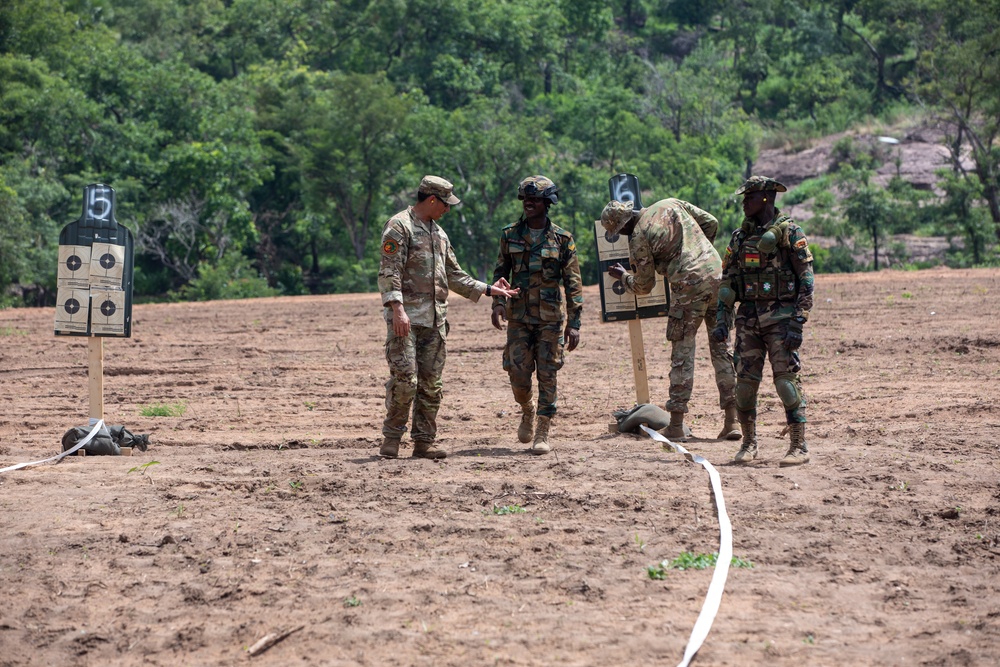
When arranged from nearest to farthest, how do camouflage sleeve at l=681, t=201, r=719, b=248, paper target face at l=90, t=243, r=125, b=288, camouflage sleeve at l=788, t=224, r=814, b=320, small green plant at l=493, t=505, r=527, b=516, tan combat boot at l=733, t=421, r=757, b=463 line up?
small green plant at l=493, t=505, r=527, b=516, camouflage sleeve at l=788, t=224, r=814, b=320, tan combat boot at l=733, t=421, r=757, b=463, paper target face at l=90, t=243, r=125, b=288, camouflage sleeve at l=681, t=201, r=719, b=248

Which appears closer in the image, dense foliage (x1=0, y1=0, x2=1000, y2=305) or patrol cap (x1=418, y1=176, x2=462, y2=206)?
patrol cap (x1=418, y1=176, x2=462, y2=206)

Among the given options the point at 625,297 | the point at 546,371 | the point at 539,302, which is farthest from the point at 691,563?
the point at 625,297

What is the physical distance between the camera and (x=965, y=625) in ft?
18.6

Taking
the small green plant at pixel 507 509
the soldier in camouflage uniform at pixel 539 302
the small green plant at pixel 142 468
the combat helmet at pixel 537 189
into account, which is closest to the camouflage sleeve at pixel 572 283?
the soldier in camouflage uniform at pixel 539 302

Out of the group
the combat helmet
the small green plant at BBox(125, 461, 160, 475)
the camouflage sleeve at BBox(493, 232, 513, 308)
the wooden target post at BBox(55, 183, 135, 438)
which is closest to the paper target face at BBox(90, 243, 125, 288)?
the wooden target post at BBox(55, 183, 135, 438)

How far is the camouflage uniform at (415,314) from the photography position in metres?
9.06

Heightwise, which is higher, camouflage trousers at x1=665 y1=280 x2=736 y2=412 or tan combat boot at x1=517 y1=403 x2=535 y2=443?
camouflage trousers at x1=665 y1=280 x2=736 y2=412

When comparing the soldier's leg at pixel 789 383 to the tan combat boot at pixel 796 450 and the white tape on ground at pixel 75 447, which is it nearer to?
the tan combat boot at pixel 796 450

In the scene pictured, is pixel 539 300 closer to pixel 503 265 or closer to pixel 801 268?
pixel 503 265

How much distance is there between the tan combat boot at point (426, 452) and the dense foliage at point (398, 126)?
19.5 m

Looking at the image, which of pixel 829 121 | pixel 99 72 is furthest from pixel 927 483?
pixel 829 121

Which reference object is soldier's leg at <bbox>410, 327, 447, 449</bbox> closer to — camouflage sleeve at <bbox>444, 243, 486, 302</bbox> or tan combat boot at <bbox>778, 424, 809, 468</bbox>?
camouflage sleeve at <bbox>444, 243, 486, 302</bbox>

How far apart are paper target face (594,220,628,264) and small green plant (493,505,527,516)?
3456 mm

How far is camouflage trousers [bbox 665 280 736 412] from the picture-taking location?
9.91 metres
